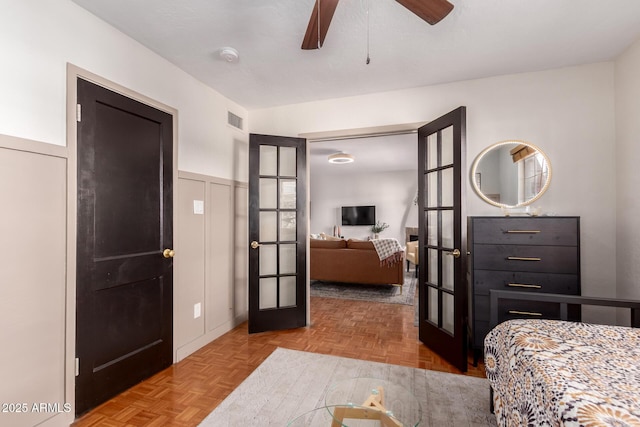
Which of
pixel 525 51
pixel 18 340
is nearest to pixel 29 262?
pixel 18 340

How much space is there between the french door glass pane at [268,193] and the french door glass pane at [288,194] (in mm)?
71

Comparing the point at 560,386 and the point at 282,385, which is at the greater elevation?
the point at 560,386

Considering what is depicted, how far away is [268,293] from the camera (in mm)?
3303

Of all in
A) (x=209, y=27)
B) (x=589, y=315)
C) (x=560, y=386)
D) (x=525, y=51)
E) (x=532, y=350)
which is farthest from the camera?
(x=589, y=315)

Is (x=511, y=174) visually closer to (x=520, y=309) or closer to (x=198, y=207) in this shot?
(x=520, y=309)

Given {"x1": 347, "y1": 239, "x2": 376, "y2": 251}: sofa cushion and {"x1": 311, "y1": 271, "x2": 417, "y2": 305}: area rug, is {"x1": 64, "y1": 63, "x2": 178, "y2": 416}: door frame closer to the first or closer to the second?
{"x1": 311, "y1": 271, "x2": 417, "y2": 305}: area rug

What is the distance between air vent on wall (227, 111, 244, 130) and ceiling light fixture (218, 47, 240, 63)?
0.92 m

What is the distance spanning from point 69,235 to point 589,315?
3.95m

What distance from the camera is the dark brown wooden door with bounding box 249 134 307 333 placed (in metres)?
3.18

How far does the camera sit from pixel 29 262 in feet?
5.18

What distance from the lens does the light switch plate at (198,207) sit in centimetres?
277

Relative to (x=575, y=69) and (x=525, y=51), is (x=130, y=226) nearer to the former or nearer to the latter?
(x=525, y=51)

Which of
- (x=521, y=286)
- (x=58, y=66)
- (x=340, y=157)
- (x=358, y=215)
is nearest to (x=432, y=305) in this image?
(x=521, y=286)

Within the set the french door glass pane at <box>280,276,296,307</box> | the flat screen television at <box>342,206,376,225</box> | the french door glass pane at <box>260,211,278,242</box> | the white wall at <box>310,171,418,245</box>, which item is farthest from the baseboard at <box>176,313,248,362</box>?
the white wall at <box>310,171,418,245</box>
